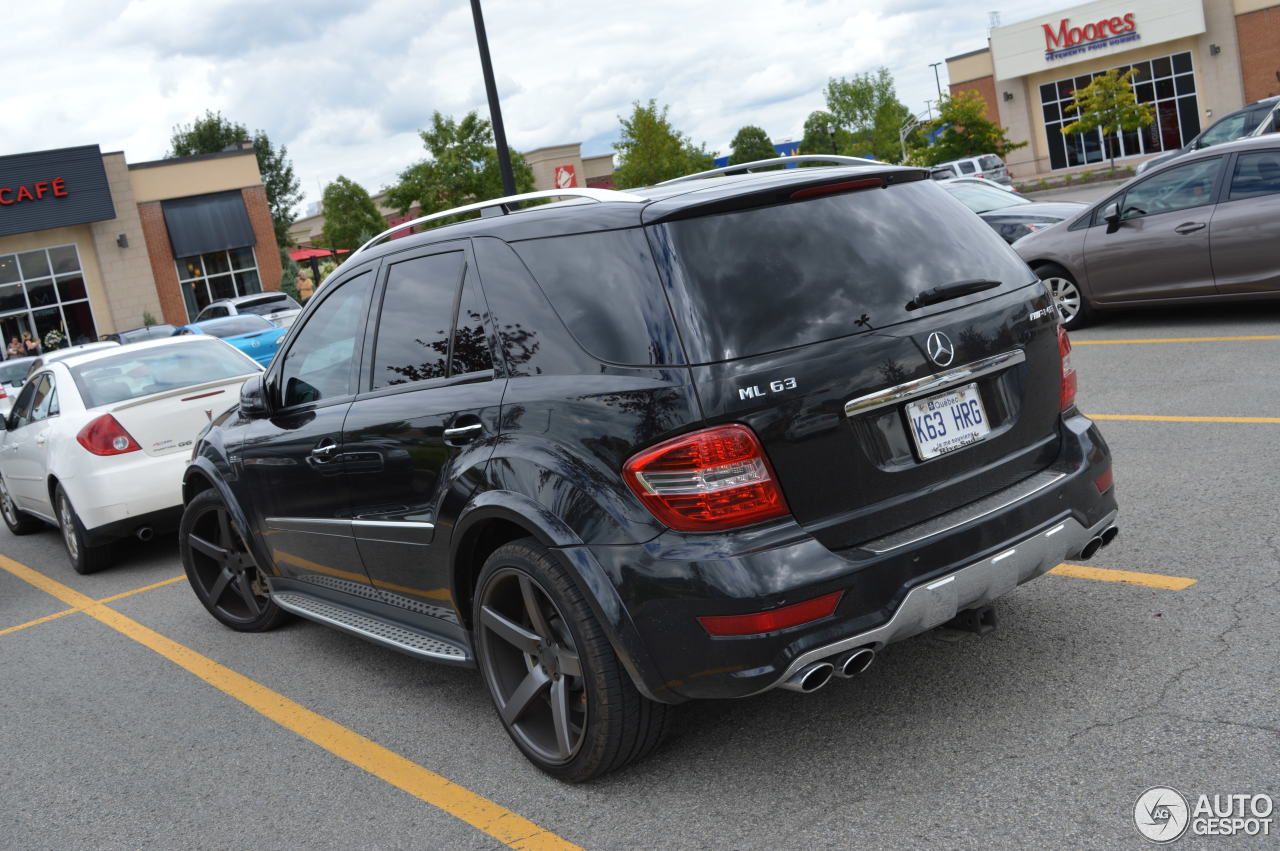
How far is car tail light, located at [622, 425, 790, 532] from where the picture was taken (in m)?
3.18

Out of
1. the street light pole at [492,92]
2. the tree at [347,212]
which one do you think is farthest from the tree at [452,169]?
the street light pole at [492,92]

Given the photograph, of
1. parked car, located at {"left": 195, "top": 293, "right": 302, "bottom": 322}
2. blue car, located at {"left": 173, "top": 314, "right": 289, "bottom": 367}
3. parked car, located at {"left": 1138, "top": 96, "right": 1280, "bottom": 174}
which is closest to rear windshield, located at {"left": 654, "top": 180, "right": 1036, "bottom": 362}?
blue car, located at {"left": 173, "top": 314, "right": 289, "bottom": 367}

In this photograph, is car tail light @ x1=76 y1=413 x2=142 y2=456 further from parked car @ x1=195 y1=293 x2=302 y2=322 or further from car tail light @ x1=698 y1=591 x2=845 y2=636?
parked car @ x1=195 y1=293 x2=302 y2=322

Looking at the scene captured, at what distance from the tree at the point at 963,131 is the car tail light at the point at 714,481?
44.4 metres

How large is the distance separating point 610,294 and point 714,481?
2.28 feet

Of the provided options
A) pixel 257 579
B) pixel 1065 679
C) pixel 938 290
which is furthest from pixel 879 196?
pixel 257 579

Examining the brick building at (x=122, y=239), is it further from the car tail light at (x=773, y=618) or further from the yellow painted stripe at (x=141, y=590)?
the car tail light at (x=773, y=618)

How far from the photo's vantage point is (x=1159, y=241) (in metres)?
9.98

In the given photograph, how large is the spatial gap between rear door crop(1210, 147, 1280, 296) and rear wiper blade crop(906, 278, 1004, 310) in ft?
22.0

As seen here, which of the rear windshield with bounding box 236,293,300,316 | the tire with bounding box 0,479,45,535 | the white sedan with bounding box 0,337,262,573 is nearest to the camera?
the white sedan with bounding box 0,337,262,573

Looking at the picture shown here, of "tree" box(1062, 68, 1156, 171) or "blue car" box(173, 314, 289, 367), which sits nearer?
"blue car" box(173, 314, 289, 367)

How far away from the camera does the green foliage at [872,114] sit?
7650 cm

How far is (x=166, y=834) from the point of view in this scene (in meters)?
3.82

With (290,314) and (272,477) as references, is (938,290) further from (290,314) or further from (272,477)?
(290,314)
